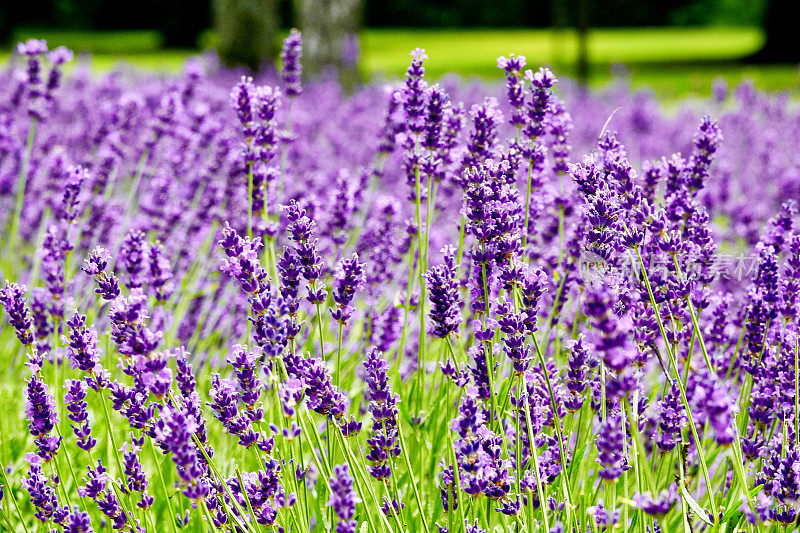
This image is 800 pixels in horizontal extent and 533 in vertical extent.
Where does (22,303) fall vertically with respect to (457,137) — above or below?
below

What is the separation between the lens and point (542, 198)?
2.98 metres

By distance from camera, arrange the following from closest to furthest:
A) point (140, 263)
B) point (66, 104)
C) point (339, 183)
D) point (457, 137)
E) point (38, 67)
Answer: point (140, 263), point (457, 137), point (339, 183), point (38, 67), point (66, 104)

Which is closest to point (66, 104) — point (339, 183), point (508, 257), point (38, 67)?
point (38, 67)

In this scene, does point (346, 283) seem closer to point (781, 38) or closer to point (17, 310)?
point (17, 310)

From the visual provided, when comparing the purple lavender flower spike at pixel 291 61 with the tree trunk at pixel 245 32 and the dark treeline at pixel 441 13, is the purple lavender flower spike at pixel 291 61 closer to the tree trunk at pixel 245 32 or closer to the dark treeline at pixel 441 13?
the tree trunk at pixel 245 32

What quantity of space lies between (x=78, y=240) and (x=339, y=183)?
146 centimetres

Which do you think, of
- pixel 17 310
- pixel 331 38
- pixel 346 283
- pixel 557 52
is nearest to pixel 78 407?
pixel 17 310

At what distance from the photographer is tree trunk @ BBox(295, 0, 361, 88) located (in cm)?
1170

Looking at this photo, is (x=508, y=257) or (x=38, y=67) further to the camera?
(x=38, y=67)

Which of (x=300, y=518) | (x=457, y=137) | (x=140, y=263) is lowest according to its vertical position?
(x=300, y=518)

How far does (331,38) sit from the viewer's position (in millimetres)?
11750

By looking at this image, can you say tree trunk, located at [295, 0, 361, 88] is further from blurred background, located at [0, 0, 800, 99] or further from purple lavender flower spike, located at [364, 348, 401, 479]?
purple lavender flower spike, located at [364, 348, 401, 479]

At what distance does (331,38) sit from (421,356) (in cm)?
1010

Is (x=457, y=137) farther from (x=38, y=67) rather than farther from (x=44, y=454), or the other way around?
(x=38, y=67)
